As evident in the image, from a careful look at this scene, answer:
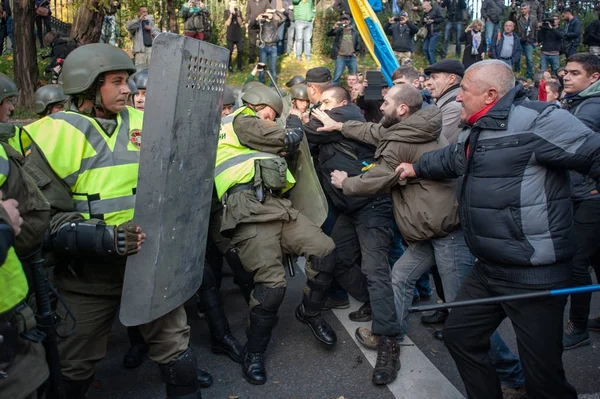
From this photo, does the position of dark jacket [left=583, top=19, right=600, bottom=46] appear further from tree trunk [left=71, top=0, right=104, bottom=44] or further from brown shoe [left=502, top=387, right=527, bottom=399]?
brown shoe [left=502, top=387, right=527, bottom=399]

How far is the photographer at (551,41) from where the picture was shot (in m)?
15.4

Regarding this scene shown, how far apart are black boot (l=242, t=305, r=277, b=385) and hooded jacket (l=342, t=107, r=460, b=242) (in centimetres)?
97

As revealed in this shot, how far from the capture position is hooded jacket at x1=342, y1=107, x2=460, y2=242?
4.12 meters

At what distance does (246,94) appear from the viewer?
4754 millimetres

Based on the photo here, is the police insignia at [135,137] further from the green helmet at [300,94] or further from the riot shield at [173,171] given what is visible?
the green helmet at [300,94]

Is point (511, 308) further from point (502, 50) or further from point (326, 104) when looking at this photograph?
point (502, 50)

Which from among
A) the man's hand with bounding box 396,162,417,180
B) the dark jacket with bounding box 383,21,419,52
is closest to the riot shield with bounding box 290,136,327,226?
the man's hand with bounding box 396,162,417,180

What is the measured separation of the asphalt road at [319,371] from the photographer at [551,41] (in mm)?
12226

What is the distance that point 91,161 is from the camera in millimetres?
3055

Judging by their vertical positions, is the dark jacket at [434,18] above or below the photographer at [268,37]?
above

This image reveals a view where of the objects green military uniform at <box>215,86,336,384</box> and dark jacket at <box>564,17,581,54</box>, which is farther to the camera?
dark jacket at <box>564,17,581,54</box>

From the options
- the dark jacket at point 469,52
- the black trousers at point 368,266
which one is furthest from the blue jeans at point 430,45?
the black trousers at point 368,266

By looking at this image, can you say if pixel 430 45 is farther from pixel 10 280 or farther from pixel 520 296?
pixel 10 280

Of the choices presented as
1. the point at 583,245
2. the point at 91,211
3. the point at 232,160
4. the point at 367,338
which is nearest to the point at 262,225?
the point at 232,160
